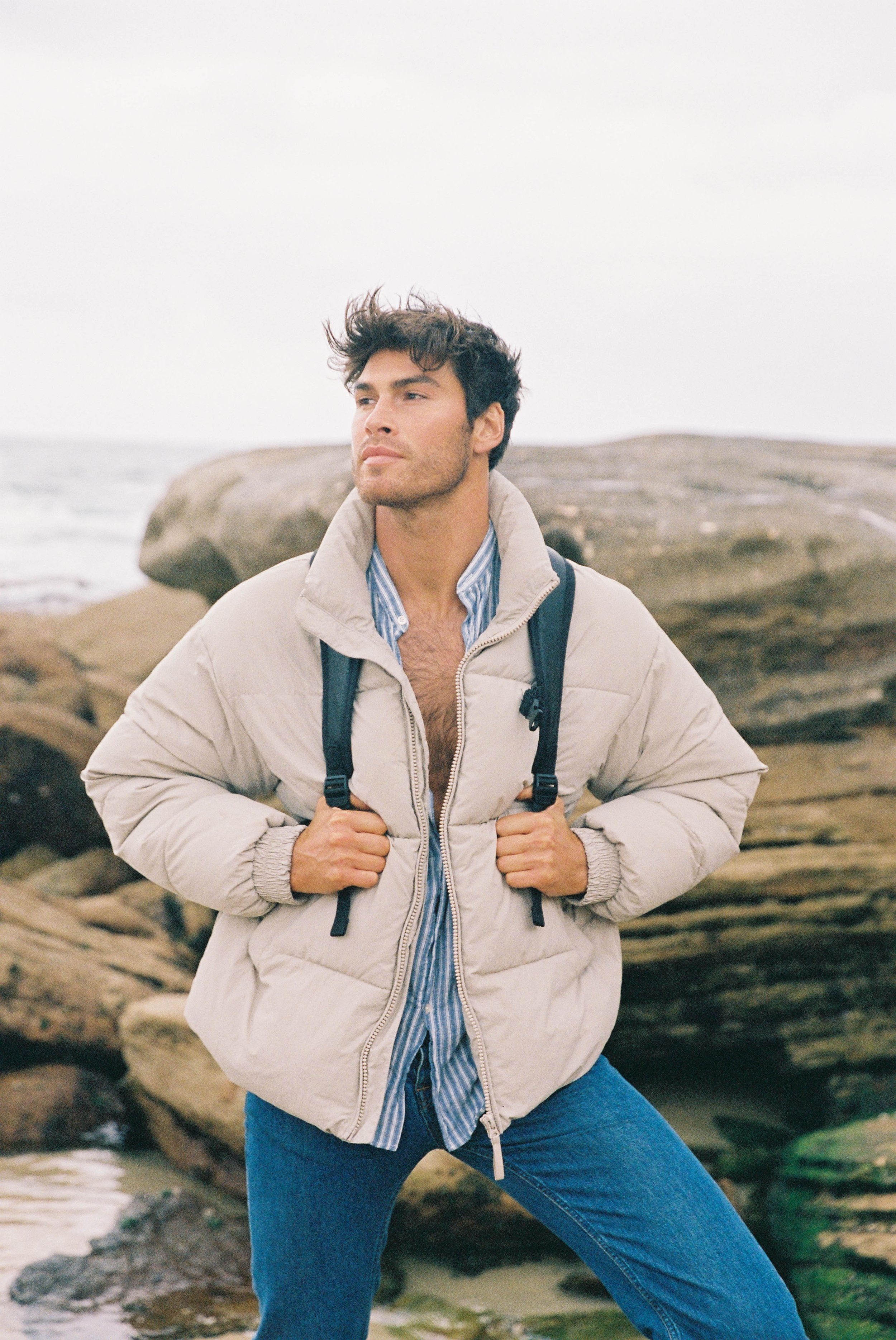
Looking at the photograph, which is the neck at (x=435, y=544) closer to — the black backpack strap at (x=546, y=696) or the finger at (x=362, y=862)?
the black backpack strap at (x=546, y=696)

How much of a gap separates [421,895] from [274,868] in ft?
1.00

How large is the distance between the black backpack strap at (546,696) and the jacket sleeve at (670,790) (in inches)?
6.7

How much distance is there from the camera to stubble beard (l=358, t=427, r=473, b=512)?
2.79m

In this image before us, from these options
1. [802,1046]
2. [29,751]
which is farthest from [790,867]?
[29,751]

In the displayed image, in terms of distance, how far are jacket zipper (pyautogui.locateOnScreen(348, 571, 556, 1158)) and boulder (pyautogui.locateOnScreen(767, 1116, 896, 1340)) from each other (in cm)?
190

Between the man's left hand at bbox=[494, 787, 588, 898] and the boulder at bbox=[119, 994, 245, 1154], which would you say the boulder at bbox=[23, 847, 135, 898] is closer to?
the boulder at bbox=[119, 994, 245, 1154]

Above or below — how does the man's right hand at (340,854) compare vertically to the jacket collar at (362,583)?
below

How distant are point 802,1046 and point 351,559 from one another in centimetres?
358

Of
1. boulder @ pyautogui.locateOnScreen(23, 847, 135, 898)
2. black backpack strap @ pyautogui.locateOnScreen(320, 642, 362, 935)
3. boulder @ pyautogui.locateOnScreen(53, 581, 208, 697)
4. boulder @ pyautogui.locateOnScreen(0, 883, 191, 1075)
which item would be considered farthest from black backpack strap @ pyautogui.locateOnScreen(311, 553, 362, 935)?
boulder @ pyautogui.locateOnScreen(53, 581, 208, 697)

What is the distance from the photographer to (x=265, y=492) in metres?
6.43

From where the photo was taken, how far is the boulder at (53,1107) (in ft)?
16.7

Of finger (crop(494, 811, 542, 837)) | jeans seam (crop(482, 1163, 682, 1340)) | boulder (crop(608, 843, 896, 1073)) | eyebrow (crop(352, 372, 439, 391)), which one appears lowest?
boulder (crop(608, 843, 896, 1073))

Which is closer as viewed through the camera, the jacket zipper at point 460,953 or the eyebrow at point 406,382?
the jacket zipper at point 460,953

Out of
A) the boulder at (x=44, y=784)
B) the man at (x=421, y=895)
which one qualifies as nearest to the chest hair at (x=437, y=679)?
the man at (x=421, y=895)
